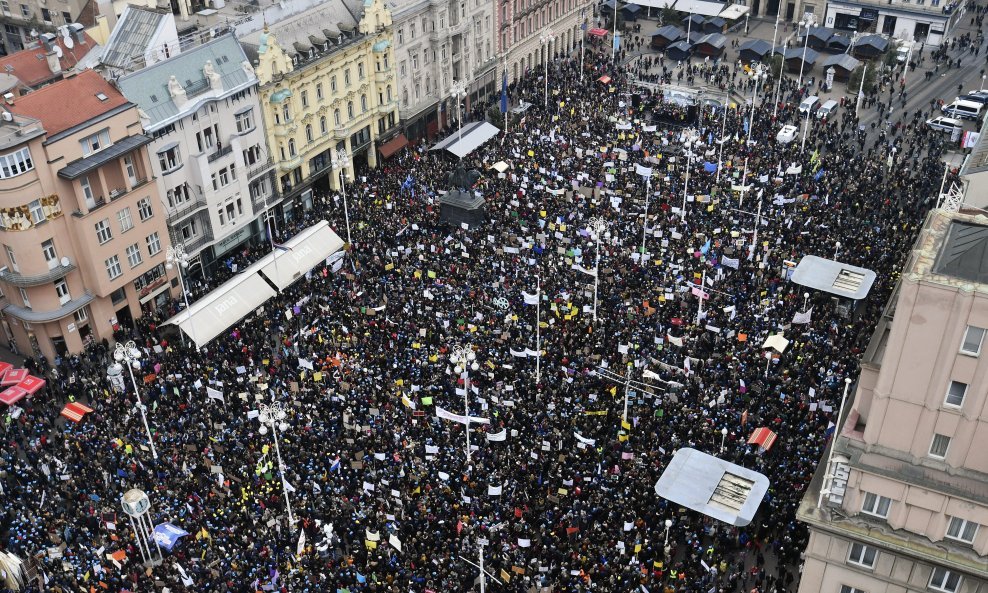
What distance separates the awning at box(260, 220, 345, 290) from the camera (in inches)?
2672

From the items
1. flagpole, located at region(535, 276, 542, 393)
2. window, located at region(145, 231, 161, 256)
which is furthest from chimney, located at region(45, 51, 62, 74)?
flagpole, located at region(535, 276, 542, 393)

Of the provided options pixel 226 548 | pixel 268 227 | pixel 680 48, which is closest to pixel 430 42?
pixel 268 227

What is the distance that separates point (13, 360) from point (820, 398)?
52109 millimetres

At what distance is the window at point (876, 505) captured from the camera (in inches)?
1403

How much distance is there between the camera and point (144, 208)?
64188 mm

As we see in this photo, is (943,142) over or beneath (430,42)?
beneath

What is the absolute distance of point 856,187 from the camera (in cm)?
7969

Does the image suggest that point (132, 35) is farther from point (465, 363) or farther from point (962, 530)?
point (962, 530)

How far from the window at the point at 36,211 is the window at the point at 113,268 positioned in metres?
5.02

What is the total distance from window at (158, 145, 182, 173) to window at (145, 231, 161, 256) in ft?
15.3

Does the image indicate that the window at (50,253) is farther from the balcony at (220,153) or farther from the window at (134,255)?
the balcony at (220,153)

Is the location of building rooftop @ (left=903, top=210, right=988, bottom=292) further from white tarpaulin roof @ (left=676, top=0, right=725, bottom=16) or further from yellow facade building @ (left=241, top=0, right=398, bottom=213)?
white tarpaulin roof @ (left=676, top=0, right=725, bottom=16)

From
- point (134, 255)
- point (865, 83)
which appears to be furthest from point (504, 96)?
point (134, 255)

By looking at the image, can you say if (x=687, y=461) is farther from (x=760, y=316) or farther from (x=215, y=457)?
(x=215, y=457)
